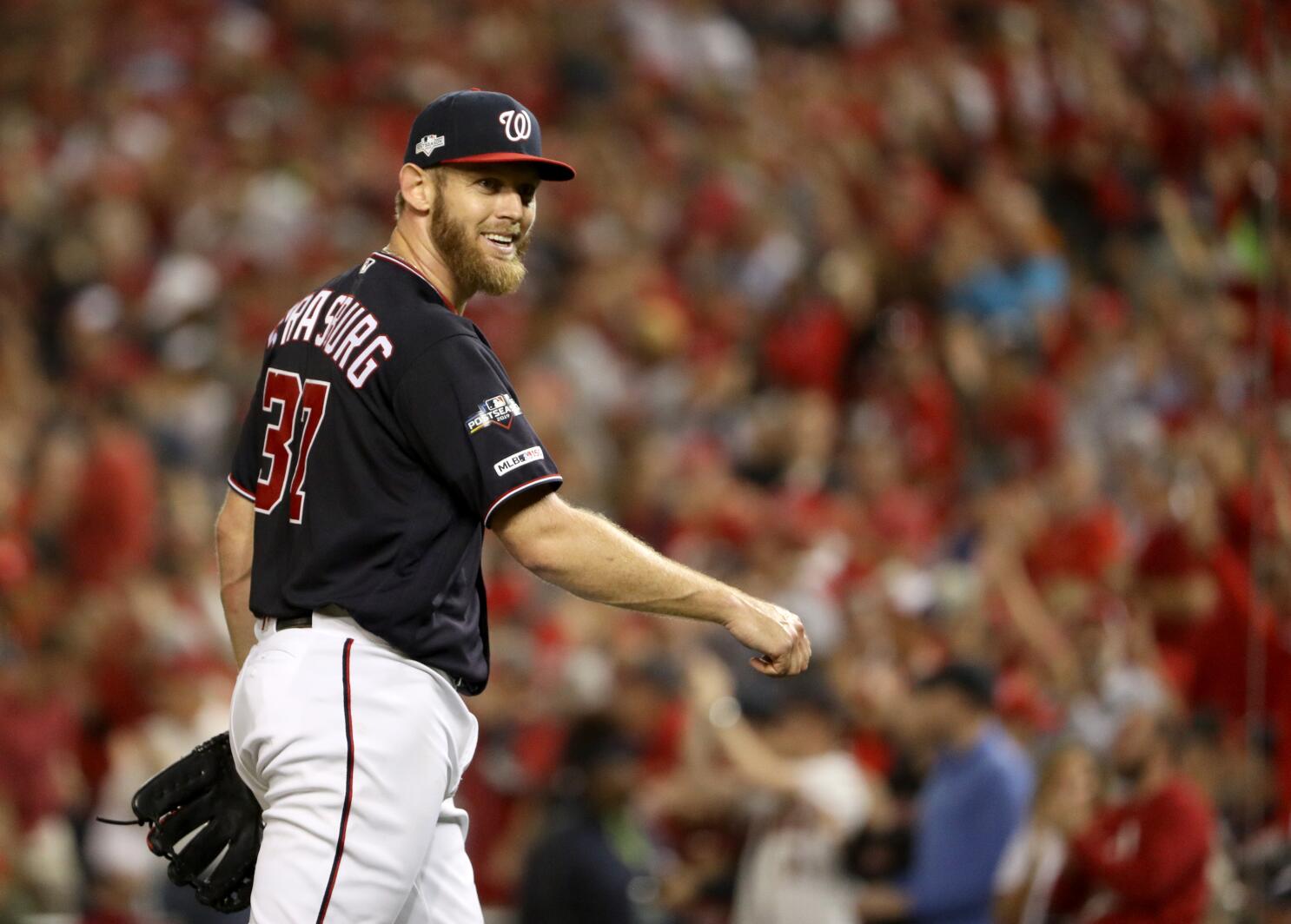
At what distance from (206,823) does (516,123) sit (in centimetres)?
140

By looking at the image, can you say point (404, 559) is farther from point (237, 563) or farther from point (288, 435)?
point (237, 563)

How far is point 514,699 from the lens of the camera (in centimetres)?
708

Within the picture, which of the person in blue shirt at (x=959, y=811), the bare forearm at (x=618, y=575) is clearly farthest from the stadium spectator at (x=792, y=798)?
the bare forearm at (x=618, y=575)

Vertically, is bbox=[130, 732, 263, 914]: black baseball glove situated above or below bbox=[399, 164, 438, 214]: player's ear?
below

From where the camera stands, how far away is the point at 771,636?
3.14 metres

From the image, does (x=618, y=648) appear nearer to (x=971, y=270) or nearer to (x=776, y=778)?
(x=776, y=778)

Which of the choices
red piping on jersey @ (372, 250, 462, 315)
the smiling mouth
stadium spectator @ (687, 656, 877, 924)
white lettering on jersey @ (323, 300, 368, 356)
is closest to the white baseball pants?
white lettering on jersey @ (323, 300, 368, 356)

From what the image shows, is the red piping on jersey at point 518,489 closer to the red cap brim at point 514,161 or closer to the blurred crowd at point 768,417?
the red cap brim at point 514,161

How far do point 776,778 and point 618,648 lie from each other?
157 centimetres

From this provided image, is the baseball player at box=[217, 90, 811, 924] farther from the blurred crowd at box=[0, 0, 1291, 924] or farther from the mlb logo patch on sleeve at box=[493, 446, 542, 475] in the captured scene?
the blurred crowd at box=[0, 0, 1291, 924]

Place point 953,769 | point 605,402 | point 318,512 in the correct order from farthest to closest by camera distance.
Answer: point 605,402, point 953,769, point 318,512

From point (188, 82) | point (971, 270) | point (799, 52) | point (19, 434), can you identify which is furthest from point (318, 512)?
point (799, 52)

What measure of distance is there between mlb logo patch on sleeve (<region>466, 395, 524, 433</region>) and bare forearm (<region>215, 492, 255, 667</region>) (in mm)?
624

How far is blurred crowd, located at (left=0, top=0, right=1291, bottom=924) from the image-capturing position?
5.84 metres
